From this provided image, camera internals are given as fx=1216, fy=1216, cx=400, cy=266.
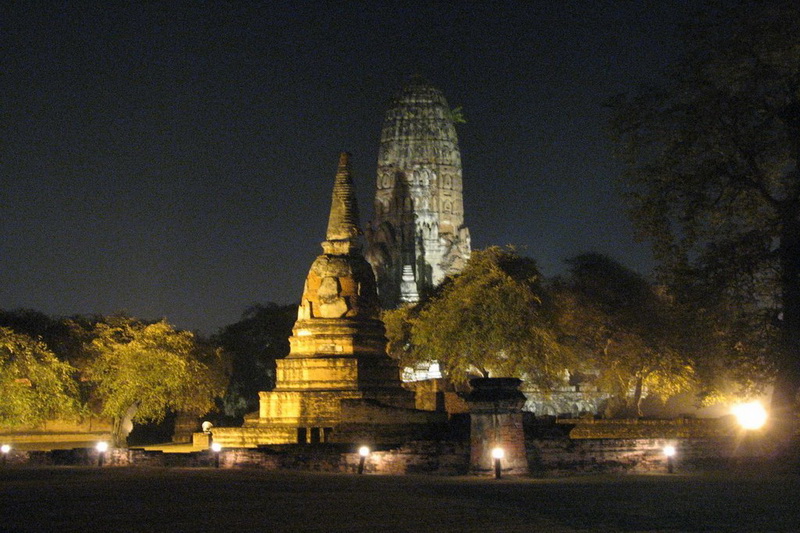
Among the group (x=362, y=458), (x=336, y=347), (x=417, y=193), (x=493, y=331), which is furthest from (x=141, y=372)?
(x=417, y=193)

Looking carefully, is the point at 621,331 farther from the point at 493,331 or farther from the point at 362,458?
the point at 362,458

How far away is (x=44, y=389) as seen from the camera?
40.5 metres

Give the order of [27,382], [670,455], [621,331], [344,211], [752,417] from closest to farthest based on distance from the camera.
→ [670,455], [752,417], [27,382], [344,211], [621,331]

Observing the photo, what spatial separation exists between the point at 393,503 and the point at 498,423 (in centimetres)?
670

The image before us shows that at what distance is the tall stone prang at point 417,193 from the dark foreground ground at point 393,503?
249 feet

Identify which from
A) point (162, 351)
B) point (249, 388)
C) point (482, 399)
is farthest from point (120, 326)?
point (482, 399)

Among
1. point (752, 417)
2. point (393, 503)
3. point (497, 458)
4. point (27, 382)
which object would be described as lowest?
point (393, 503)

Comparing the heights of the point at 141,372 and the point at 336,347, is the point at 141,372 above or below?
below

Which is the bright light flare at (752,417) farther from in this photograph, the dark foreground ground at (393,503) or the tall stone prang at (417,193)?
the tall stone prang at (417,193)

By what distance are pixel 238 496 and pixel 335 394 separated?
22.2 metres

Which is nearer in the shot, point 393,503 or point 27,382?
point 393,503

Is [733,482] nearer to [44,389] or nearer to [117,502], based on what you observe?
Result: [117,502]

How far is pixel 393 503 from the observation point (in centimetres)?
1805

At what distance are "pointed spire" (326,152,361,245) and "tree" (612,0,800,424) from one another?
58.3ft
